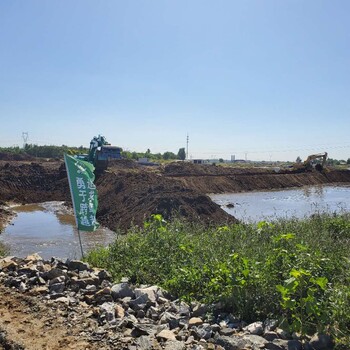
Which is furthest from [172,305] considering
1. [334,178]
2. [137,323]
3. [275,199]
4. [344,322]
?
[334,178]

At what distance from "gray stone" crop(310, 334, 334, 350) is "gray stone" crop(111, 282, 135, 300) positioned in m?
2.51

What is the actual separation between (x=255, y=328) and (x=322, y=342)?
722mm

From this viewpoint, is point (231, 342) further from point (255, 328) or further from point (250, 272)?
A: point (250, 272)

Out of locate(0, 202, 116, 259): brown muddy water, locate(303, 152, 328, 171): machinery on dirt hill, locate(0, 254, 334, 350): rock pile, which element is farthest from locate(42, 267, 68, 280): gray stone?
locate(303, 152, 328, 171): machinery on dirt hill

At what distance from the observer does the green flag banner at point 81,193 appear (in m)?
7.37

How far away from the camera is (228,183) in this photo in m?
35.2

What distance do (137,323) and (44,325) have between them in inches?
48.4

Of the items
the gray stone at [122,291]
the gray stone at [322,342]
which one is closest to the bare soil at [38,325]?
the gray stone at [122,291]

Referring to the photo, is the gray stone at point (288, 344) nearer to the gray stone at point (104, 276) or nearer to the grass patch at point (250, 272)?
the grass patch at point (250, 272)

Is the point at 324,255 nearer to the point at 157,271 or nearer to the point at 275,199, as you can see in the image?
the point at 157,271

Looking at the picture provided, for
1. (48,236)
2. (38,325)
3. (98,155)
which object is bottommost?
(48,236)

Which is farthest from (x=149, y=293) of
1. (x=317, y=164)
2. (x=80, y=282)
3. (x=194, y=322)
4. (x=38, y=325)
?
(x=317, y=164)

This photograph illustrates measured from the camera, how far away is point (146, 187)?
19969mm

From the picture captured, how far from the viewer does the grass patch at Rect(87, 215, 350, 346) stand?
418cm
